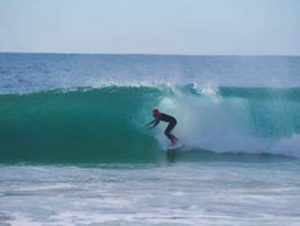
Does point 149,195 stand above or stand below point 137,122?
below

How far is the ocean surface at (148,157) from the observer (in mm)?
10312

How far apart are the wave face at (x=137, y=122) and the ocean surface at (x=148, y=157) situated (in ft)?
0.09

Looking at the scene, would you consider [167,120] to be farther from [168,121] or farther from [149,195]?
[149,195]

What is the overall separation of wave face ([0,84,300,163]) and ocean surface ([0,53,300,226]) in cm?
3

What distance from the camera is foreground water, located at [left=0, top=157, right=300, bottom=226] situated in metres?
9.88

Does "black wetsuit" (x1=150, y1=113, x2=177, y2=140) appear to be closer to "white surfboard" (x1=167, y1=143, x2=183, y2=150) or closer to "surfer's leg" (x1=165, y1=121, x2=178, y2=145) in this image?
"surfer's leg" (x1=165, y1=121, x2=178, y2=145)

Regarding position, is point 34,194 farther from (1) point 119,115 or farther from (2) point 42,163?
(1) point 119,115

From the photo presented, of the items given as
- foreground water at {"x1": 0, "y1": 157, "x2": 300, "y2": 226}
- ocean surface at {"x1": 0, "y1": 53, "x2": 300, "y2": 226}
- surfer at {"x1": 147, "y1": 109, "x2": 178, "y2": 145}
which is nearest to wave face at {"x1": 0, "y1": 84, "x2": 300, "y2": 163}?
ocean surface at {"x1": 0, "y1": 53, "x2": 300, "y2": 226}

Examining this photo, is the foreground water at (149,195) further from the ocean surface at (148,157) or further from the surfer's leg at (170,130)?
the surfer's leg at (170,130)

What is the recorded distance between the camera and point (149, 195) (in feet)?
37.4

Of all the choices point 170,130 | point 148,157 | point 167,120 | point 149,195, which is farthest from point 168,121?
point 149,195

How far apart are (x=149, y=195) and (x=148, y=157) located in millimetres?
5536

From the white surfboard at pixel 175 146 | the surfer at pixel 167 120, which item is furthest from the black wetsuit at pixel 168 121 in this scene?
the white surfboard at pixel 175 146

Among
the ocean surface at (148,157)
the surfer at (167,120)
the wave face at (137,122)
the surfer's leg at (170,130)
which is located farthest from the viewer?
the wave face at (137,122)
